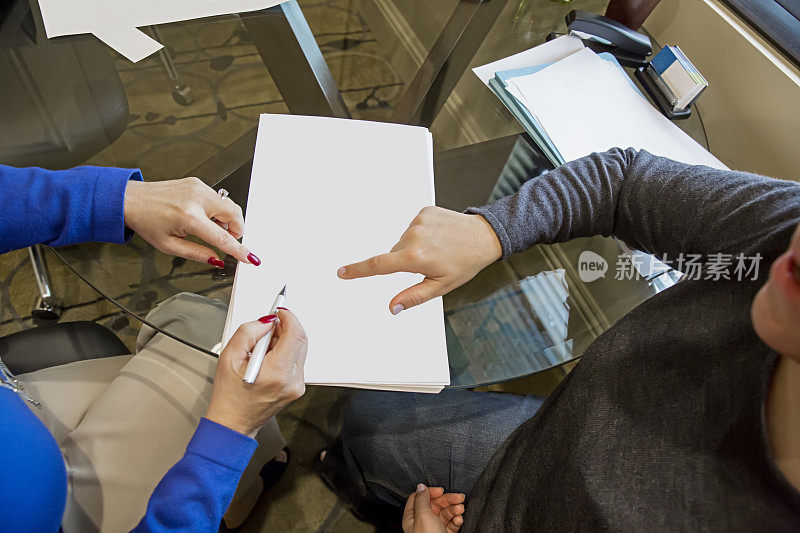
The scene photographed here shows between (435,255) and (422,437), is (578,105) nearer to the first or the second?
(435,255)

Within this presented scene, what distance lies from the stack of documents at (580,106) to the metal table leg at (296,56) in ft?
0.96

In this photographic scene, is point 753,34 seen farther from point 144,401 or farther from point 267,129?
point 144,401

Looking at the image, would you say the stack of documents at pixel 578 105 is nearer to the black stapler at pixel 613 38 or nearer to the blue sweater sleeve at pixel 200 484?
the black stapler at pixel 613 38

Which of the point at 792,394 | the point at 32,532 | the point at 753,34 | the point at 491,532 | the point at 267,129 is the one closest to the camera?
the point at 792,394

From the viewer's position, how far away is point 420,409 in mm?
886

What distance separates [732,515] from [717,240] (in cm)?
31

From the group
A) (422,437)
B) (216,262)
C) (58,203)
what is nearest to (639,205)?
(422,437)

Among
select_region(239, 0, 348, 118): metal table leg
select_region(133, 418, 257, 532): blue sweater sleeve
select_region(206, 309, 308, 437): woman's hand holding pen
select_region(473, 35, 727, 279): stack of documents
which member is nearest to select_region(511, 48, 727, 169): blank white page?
select_region(473, 35, 727, 279): stack of documents

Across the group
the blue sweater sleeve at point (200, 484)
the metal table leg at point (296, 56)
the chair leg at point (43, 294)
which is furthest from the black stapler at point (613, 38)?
the chair leg at point (43, 294)

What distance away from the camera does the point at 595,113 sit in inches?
36.5

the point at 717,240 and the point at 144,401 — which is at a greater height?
the point at 717,240

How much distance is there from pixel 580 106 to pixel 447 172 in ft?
0.90

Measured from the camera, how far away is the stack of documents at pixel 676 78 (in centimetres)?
94

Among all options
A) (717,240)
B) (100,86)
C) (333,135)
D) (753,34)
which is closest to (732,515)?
(717,240)
